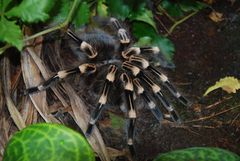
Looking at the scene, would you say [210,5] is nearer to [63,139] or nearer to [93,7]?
[93,7]

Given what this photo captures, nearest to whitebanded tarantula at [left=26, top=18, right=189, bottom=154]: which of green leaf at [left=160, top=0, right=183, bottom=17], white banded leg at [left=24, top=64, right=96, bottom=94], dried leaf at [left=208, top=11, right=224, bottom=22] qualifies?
white banded leg at [left=24, top=64, right=96, bottom=94]

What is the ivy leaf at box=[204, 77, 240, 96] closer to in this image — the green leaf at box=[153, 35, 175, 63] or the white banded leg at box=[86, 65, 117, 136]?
the green leaf at box=[153, 35, 175, 63]

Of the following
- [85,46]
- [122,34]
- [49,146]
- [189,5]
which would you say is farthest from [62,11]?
[49,146]

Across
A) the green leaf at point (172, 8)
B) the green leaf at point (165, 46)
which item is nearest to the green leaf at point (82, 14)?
the green leaf at point (165, 46)

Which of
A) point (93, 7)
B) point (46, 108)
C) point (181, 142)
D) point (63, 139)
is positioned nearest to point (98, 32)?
point (93, 7)

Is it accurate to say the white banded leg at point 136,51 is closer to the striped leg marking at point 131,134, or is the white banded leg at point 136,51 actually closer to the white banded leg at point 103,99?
the white banded leg at point 103,99

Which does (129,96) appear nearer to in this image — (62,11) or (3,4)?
(62,11)

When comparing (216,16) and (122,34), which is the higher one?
(122,34)
